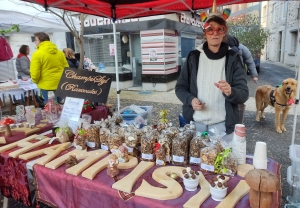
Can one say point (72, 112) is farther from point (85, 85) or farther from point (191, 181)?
point (191, 181)

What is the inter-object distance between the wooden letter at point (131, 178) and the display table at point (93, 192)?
0.07 ft

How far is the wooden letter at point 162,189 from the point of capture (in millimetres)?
1057

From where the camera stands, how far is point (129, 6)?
3012mm

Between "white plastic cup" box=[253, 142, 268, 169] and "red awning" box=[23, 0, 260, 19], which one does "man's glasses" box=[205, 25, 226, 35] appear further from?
"red awning" box=[23, 0, 260, 19]

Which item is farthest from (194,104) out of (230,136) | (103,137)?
(103,137)

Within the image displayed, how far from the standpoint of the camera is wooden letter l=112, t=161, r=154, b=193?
44.7 inches

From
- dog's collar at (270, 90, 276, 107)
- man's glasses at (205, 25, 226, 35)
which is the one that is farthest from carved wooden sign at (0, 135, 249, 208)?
dog's collar at (270, 90, 276, 107)

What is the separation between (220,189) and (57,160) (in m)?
1.04

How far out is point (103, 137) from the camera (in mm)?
1633

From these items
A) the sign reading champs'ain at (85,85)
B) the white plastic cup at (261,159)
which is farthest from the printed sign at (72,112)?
the white plastic cup at (261,159)

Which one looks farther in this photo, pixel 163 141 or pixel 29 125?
pixel 29 125

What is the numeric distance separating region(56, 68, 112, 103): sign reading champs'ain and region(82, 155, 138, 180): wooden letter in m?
0.68

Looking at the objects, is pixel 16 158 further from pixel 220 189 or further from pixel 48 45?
pixel 48 45

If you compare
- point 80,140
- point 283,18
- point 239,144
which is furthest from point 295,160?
point 283,18
